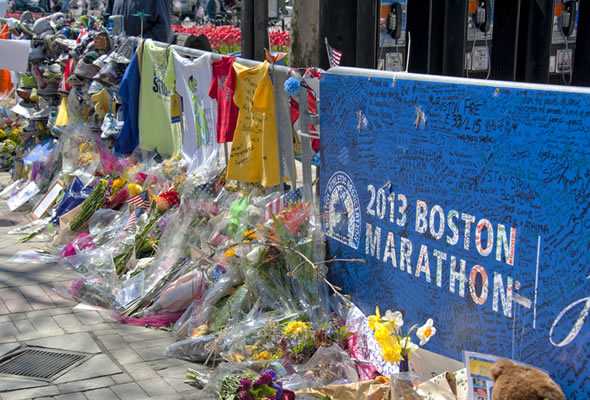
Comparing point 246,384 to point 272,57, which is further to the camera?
point 272,57

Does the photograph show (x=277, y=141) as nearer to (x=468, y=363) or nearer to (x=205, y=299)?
(x=205, y=299)

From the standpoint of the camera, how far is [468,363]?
3.56m

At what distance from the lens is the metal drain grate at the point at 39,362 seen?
5.04 metres

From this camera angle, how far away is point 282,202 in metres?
5.55

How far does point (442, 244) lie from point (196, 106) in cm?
342

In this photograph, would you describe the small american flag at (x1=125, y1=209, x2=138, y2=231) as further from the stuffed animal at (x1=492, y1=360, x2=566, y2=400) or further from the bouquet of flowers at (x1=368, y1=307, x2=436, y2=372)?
the stuffed animal at (x1=492, y1=360, x2=566, y2=400)

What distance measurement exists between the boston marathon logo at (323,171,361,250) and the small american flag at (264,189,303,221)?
14.5 inches

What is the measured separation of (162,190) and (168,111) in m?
0.85

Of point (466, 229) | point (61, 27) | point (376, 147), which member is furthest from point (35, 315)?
point (61, 27)

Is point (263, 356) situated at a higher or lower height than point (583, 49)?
lower

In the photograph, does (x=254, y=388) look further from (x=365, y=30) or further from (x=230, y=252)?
(x=365, y=30)

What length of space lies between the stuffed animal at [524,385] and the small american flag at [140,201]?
4.37 metres

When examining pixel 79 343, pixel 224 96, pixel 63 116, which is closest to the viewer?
pixel 79 343

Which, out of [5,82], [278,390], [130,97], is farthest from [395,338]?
[5,82]
